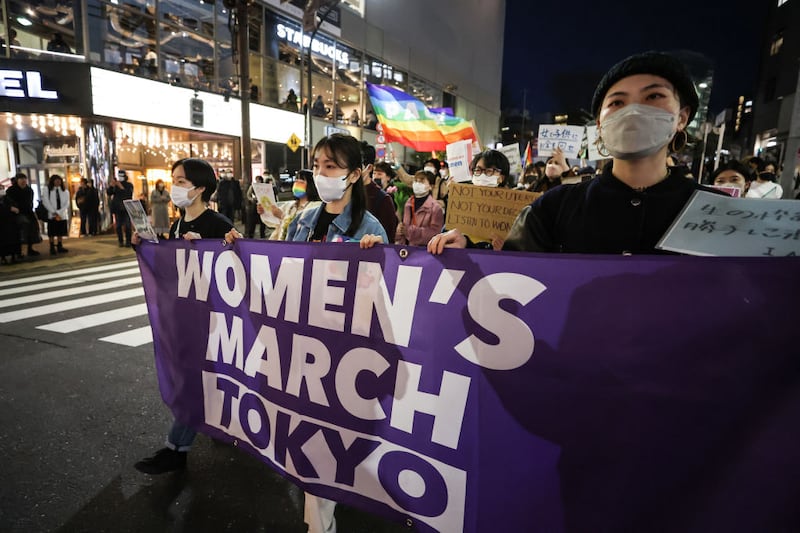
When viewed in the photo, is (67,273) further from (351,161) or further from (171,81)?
(171,81)

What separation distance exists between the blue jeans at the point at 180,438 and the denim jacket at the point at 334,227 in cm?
136

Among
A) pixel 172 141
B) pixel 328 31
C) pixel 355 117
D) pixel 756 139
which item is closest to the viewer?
pixel 172 141

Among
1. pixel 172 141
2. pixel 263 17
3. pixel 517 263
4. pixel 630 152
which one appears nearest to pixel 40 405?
pixel 517 263

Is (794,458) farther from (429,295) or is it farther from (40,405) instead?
(40,405)

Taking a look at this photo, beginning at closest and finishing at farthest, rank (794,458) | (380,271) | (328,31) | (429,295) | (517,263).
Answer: (794,458) → (517,263) → (429,295) → (380,271) → (328,31)

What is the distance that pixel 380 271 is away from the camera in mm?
1917

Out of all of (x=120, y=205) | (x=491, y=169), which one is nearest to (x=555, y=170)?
(x=491, y=169)

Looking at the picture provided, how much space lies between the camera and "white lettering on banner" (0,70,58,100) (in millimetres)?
13195

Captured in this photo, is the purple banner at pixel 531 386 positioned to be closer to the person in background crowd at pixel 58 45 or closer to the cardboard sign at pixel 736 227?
the cardboard sign at pixel 736 227

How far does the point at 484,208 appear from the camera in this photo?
10.7ft

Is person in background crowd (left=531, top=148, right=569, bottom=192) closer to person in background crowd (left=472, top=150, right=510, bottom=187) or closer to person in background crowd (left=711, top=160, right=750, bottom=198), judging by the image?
person in background crowd (left=472, top=150, right=510, bottom=187)

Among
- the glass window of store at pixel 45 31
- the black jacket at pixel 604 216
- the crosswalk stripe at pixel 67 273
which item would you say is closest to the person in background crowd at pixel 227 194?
the crosswalk stripe at pixel 67 273

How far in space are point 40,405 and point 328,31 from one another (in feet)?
74.0

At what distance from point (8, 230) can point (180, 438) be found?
33.1 feet
